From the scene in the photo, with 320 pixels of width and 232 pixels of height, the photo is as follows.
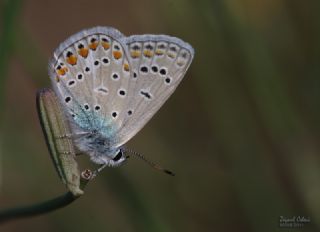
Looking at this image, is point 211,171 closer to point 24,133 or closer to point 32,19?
point 24,133

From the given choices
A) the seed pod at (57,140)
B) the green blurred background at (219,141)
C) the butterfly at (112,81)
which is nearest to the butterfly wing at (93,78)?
the butterfly at (112,81)

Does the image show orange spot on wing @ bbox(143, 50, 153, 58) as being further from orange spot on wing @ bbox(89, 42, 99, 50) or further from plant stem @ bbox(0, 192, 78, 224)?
plant stem @ bbox(0, 192, 78, 224)

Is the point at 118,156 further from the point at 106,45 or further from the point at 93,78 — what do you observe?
the point at 106,45

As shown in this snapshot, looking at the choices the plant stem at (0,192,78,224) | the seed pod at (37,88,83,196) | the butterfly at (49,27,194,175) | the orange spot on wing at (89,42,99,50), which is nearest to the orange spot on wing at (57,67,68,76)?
the butterfly at (49,27,194,175)

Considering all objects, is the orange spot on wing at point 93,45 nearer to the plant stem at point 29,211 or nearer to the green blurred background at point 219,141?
the green blurred background at point 219,141

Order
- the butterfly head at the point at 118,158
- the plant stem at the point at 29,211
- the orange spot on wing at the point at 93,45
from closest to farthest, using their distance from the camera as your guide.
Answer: the plant stem at the point at 29,211
the butterfly head at the point at 118,158
the orange spot on wing at the point at 93,45

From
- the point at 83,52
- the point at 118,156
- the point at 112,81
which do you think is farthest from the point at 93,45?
the point at 118,156

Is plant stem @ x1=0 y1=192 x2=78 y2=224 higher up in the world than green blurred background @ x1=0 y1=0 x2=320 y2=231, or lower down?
higher up
